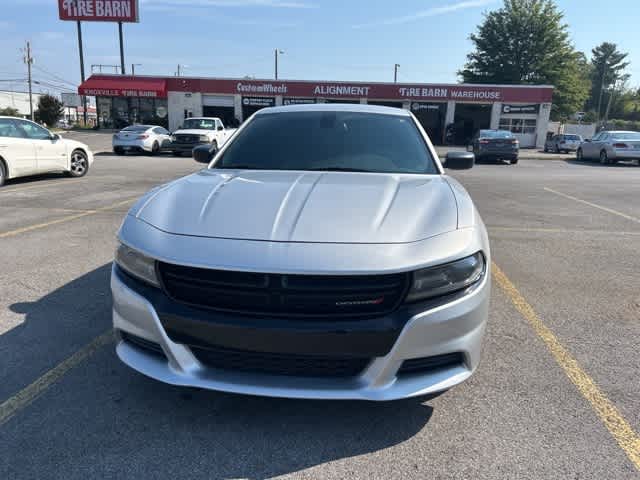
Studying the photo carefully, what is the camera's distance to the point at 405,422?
248 cm

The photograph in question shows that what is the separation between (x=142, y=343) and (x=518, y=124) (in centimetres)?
4213

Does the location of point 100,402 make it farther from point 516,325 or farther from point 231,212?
point 516,325

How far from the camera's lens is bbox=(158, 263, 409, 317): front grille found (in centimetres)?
211

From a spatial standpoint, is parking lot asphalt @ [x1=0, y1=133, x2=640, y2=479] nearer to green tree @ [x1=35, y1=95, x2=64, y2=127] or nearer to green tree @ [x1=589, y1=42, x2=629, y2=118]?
green tree @ [x1=35, y1=95, x2=64, y2=127]

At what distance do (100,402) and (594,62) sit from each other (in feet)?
440

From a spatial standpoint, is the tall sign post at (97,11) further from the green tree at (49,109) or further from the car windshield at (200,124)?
the car windshield at (200,124)

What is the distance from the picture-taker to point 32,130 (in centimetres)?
1116

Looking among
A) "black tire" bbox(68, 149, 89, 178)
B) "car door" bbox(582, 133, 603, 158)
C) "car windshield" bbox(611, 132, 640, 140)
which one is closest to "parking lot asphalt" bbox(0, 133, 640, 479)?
"black tire" bbox(68, 149, 89, 178)

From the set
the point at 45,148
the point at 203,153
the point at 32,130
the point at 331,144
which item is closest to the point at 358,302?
the point at 331,144

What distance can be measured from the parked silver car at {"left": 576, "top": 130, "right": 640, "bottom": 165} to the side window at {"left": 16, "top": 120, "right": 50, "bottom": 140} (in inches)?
866

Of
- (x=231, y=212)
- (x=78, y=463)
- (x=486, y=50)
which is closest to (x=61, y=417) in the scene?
(x=78, y=463)

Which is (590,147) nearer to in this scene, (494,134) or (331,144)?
(494,134)

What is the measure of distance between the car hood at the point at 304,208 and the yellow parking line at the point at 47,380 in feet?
3.55

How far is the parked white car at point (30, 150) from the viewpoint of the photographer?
34.8 ft
